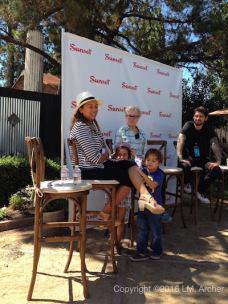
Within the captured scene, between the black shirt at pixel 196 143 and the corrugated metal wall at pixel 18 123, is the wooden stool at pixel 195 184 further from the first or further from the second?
the corrugated metal wall at pixel 18 123

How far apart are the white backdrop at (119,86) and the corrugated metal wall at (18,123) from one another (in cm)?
326

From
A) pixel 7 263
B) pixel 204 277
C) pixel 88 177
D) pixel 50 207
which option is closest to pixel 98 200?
pixel 50 207

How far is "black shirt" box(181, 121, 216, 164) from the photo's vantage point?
6.66 m

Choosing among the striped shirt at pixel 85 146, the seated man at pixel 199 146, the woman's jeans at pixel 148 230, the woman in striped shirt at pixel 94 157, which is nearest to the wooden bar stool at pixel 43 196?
the woman in striped shirt at pixel 94 157

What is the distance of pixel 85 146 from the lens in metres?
4.63

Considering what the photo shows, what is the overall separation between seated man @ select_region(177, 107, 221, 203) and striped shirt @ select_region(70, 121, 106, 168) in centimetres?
221

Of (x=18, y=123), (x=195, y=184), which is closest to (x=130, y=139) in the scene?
(x=195, y=184)

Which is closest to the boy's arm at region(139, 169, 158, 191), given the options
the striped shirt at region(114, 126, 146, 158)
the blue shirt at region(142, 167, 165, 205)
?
the blue shirt at region(142, 167, 165, 205)

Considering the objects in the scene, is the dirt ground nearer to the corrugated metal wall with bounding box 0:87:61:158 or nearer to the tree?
the corrugated metal wall with bounding box 0:87:61:158

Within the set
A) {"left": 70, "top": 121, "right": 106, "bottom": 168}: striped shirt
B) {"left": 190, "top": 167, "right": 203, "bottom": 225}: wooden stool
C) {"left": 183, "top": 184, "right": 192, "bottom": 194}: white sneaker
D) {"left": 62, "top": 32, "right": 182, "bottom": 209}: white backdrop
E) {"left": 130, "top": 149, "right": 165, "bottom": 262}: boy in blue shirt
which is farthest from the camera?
{"left": 183, "top": 184, "right": 192, "bottom": 194}: white sneaker

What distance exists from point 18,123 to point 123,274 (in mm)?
5626

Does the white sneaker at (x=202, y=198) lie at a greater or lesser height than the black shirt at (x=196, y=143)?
lesser

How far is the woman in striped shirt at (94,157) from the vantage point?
4.47m

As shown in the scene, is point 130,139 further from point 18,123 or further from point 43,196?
point 18,123
